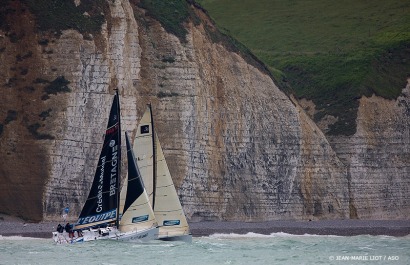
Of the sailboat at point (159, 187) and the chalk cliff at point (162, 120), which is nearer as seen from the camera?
the sailboat at point (159, 187)

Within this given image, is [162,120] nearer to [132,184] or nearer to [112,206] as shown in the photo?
[132,184]

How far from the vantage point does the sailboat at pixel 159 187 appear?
2825 inches

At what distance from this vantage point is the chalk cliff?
82812mm

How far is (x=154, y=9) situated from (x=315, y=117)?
25.1m

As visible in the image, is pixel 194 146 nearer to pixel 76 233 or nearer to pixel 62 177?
pixel 62 177

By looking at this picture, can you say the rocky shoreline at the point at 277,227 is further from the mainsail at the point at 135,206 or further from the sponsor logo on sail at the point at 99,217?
the mainsail at the point at 135,206

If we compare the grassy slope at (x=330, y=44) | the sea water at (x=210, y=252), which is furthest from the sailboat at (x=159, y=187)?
the grassy slope at (x=330, y=44)

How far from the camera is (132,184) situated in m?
69.4

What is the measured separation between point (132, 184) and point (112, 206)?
1.63 m

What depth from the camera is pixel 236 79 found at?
94.3m

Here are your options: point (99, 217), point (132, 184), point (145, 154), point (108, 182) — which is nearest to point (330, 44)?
point (145, 154)

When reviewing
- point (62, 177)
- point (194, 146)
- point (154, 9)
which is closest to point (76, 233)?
point (62, 177)

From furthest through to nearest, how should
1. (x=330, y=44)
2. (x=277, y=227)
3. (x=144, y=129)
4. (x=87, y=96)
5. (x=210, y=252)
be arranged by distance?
1. (x=330, y=44)
2. (x=277, y=227)
3. (x=87, y=96)
4. (x=144, y=129)
5. (x=210, y=252)

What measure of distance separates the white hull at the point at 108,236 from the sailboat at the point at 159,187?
2104 mm
